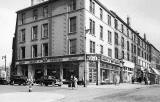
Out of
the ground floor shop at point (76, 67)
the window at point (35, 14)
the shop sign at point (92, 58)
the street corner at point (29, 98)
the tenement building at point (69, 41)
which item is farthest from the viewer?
the window at point (35, 14)

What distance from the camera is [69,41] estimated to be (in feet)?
121

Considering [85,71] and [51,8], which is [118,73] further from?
[51,8]

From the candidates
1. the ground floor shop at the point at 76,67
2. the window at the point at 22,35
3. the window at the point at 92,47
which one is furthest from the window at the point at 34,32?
the window at the point at 92,47

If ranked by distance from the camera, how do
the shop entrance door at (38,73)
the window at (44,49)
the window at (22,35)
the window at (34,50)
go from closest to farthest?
1. the window at (44,49)
2. the shop entrance door at (38,73)
3. the window at (34,50)
4. the window at (22,35)

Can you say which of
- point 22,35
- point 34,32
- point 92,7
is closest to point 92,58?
point 92,7

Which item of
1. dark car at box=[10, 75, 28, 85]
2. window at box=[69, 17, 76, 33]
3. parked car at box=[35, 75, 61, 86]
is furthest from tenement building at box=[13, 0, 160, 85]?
parked car at box=[35, 75, 61, 86]

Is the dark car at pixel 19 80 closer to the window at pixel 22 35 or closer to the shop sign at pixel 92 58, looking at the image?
the shop sign at pixel 92 58

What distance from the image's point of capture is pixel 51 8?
40281 mm

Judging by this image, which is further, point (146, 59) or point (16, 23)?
point (146, 59)

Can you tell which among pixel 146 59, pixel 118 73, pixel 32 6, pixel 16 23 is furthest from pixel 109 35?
pixel 146 59

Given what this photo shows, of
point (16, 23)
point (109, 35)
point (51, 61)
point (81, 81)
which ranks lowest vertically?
point (81, 81)

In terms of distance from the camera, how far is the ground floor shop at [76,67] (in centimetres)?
3497

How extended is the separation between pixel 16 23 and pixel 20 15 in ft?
13.0

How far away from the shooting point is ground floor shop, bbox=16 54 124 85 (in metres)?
35.0
